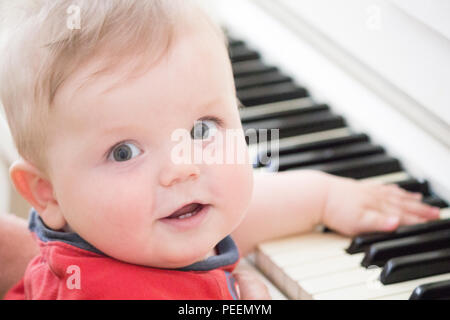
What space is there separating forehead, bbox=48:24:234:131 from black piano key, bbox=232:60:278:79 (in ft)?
2.57

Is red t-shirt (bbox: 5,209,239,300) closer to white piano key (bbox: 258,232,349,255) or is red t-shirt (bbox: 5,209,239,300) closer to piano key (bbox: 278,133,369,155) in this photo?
white piano key (bbox: 258,232,349,255)

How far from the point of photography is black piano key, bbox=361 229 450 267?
114 centimetres

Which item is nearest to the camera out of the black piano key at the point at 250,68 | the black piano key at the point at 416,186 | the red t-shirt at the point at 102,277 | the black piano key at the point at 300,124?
the red t-shirt at the point at 102,277

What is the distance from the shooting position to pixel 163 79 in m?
0.93

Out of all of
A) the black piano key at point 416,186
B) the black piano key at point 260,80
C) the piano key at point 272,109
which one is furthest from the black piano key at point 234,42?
the black piano key at point 416,186

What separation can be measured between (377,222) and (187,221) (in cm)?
42

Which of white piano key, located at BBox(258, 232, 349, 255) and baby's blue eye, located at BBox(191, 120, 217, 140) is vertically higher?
baby's blue eye, located at BBox(191, 120, 217, 140)

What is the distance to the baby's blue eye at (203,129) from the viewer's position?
0.99 m

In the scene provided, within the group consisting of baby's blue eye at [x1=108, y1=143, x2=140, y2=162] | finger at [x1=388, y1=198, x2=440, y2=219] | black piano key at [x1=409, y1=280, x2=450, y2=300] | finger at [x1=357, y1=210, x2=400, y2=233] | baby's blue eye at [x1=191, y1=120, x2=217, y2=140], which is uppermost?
baby's blue eye at [x1=191, y1=120, x2=217, y2=140]

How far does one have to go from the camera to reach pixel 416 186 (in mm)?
1349

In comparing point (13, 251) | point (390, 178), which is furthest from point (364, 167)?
point (13, 251)

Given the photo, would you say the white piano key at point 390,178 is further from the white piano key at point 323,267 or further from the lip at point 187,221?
the lip at point 187,221

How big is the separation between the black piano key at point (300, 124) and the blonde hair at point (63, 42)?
1.99 ft

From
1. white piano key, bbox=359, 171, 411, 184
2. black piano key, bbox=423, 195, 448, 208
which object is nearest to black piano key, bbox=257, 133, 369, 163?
white piano key, bbox=359, 171, 411, 184
